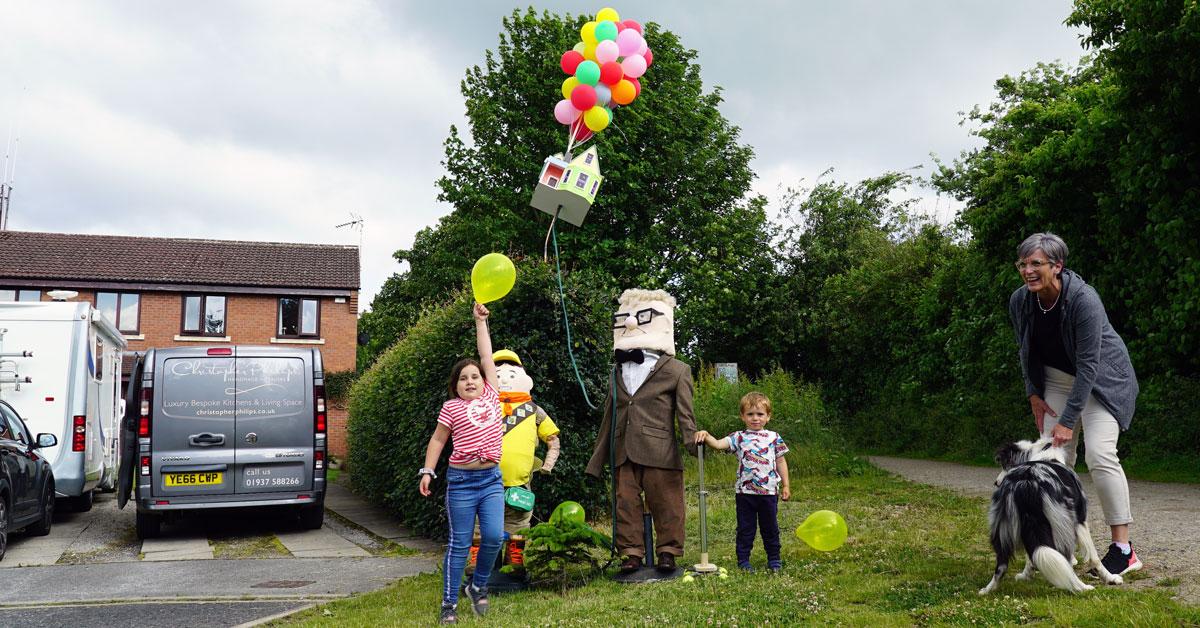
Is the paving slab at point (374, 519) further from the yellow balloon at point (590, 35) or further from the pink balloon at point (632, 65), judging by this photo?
the yellow balloon at point (590, 35)

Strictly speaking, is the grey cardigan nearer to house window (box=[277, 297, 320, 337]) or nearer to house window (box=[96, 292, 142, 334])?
house window (box=[277, 297, 320, 337])

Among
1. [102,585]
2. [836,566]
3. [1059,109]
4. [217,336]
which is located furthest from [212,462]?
[217,336]

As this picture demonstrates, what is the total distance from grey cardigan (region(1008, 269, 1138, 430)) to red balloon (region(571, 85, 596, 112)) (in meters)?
4.65

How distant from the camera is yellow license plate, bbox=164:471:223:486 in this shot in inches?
400

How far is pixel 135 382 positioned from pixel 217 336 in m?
23.5

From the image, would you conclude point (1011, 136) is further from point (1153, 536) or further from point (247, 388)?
point (247, 388)

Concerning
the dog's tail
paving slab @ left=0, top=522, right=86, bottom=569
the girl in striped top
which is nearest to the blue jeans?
the girl in striped top

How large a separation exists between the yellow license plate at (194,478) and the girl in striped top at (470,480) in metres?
5.60

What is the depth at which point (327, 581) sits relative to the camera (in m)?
7.73

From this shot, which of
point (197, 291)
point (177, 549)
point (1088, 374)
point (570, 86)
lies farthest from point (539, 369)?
point (197, 291)

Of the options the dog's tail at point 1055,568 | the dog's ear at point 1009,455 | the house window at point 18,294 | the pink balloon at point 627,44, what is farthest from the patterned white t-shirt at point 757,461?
the house window at point 18,294

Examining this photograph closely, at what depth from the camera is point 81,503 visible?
13523 millimetres

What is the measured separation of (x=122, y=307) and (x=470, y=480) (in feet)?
102

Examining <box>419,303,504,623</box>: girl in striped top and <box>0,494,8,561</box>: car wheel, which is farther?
<box>0,494,8,561</box>: car wheel
